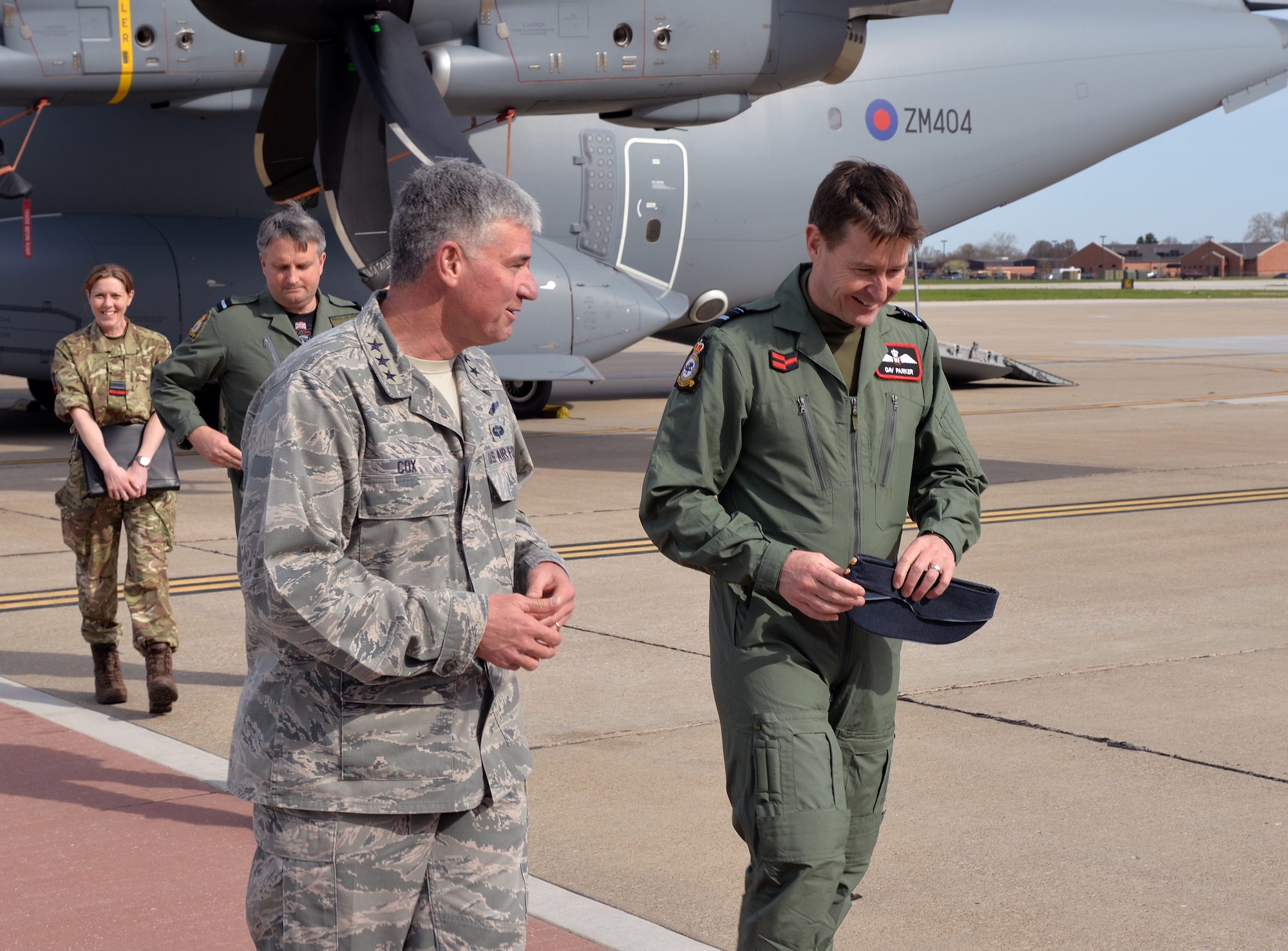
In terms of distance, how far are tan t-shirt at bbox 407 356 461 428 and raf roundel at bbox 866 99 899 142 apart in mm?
A: 16108

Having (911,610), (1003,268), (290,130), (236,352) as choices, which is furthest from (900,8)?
(1003,268)

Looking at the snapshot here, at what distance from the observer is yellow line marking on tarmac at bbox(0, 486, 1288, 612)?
8.74 metres

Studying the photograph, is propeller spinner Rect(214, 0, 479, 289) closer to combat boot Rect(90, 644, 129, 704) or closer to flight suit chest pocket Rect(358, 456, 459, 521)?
combat boot Rect(90, 644, 129, 704)

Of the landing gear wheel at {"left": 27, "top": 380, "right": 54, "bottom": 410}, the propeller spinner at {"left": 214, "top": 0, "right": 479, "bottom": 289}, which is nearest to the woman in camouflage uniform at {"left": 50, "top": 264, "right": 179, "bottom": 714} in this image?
the propeller spinner at {"left": 214, "top": 0, "right": 479, "bottom": 289}

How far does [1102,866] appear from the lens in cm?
460

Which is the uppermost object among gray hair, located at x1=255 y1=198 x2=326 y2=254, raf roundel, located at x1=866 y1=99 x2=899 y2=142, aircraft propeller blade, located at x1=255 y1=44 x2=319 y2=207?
raf roundel, located at x1=866 y1=99 x2=899 y2=142

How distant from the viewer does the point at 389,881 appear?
2631mm

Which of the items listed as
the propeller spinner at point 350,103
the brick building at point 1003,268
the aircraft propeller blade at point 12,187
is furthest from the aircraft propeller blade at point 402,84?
the brick building at point 1003,268

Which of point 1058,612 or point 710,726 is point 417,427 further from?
point 1058,612

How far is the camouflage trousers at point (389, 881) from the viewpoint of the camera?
8.50ft

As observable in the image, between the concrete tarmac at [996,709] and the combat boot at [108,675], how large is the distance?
0.15 m

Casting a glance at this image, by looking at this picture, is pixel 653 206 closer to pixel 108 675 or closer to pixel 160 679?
pixel 108 675

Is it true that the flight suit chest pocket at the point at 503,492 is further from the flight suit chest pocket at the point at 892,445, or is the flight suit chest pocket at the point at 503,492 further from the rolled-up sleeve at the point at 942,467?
the rolled-up sleeve at the point at 942,467

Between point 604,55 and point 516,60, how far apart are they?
2.47ft
